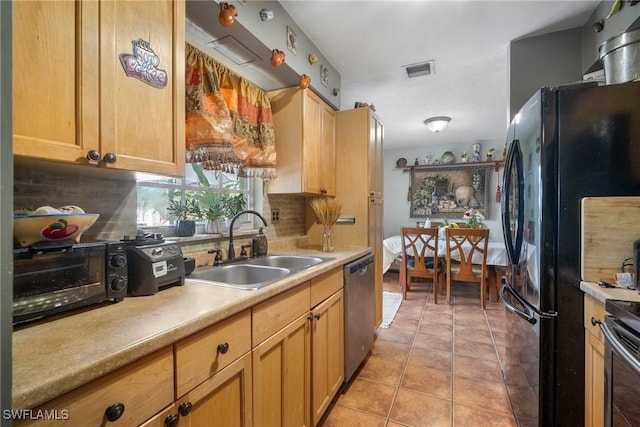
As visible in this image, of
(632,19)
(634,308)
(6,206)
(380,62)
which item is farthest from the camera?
(380,62)

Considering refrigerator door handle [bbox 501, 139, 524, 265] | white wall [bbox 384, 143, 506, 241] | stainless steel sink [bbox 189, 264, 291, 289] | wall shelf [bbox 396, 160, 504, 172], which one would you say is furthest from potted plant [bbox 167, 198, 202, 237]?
wall shelf [bbox 396, 160, 504, 172]

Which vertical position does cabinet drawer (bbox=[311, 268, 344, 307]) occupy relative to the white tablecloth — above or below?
above

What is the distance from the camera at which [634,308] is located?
0.92 metres

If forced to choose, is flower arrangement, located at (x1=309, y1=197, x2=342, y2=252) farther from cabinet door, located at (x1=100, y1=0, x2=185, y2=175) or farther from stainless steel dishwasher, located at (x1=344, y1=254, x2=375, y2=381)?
cabinet door, located at (x1=100, y1=0, x2=185, y2=175)

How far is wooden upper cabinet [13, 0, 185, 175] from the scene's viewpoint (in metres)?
0.75

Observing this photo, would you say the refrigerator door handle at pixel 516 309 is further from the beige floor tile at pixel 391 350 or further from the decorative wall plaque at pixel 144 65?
the decorative wall plaque at pixel 144 65

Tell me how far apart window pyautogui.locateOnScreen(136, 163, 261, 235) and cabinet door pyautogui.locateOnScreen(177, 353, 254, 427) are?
82 cm

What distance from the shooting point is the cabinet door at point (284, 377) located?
1086 millimetres

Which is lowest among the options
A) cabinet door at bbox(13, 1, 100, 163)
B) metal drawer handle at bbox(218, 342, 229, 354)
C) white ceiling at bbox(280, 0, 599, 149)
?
metal drawer handle at bbox(218, 342, 229, 354)

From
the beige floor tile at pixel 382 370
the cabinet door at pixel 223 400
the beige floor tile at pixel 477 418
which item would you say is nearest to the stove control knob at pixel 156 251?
the cabinet door at pixel 223 400

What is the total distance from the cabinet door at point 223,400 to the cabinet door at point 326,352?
19.6 inches

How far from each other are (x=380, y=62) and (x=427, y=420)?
8.64ft

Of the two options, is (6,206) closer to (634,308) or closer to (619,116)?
(634,308)

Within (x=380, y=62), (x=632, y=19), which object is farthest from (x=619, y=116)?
(x=380, y=62)
